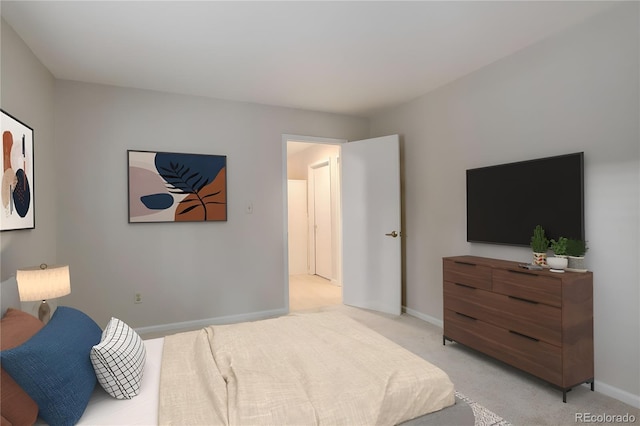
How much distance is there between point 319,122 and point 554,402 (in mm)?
3727

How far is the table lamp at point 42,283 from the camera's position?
7.02 feet

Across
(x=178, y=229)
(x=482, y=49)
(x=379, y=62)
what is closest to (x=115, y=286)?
(x=178, y=229)

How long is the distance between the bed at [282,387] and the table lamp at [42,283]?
61 cm

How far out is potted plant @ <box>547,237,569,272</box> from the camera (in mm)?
2455

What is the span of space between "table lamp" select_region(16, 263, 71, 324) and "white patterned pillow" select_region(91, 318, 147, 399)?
0.94 meters

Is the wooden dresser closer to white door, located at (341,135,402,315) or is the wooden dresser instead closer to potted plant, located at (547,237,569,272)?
potted plant, located at (547,237,569,272)

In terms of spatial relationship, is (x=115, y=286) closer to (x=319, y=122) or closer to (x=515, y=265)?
(x=319, y=122)

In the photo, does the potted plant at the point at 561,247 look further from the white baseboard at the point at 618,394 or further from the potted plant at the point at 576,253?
the white baseboard at the point at 618,394

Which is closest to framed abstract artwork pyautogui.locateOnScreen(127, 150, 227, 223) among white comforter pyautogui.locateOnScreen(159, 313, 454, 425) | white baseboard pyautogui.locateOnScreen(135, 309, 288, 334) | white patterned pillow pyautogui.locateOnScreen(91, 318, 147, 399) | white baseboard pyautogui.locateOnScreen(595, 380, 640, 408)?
white baseboard pyautogui.locateOnScreen(135, 309, 288, 334)

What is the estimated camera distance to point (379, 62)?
10.2 feet

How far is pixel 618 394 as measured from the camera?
2.31m

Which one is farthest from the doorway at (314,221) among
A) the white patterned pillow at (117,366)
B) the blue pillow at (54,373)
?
the blue pillow at (54,373)
